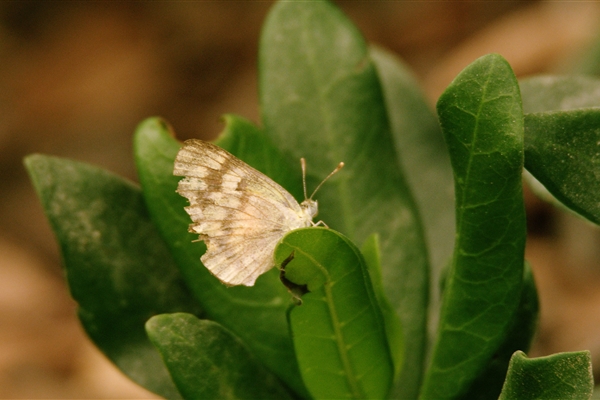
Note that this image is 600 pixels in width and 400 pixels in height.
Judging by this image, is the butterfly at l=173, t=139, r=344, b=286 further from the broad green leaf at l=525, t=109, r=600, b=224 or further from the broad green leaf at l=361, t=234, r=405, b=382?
the broad green leaf at l=525, t=109, r=600, b=224

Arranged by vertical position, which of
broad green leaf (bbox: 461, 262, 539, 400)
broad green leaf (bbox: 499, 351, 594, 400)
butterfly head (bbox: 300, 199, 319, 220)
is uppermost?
butterfly head (bbox: 300, 199, 319, 220)

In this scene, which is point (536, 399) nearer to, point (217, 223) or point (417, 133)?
point (217, 223)

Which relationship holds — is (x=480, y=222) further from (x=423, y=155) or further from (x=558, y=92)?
(x=423, y=155)

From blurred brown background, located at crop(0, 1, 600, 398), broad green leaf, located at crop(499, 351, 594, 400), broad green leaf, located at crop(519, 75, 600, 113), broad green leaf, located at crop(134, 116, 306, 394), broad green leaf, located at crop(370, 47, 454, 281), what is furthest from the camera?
blurred brown background, located at crop(0, 1, 600, 398)

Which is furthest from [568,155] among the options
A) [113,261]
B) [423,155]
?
[113,261]

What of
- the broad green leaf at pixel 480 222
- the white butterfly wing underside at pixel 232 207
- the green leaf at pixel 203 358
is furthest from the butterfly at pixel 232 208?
the broad green leaf at pixel 480 222

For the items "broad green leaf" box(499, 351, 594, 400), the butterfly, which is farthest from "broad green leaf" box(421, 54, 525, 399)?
the butterfly
